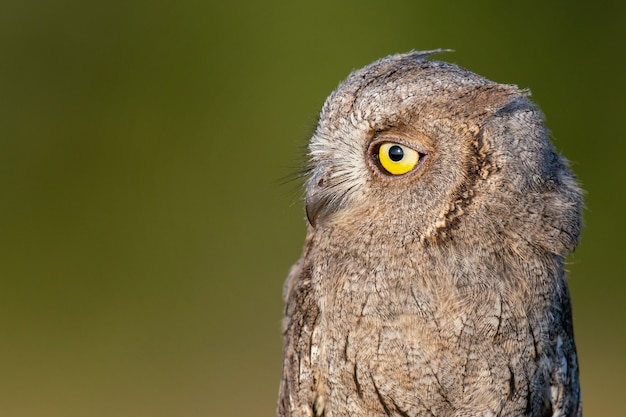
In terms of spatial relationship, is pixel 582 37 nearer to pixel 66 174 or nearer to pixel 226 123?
pixel 226 123

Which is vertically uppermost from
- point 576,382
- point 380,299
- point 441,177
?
point 441,177

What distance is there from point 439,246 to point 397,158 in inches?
11.6

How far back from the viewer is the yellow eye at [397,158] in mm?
2371

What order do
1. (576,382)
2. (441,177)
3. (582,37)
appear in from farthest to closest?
(582,37), (576,382), (441,177)

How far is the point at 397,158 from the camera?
239 cm

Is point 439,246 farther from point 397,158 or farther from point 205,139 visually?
point 205,139

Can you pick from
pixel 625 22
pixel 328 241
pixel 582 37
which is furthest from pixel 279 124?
pixel 328 241

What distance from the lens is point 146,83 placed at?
788 centimetres

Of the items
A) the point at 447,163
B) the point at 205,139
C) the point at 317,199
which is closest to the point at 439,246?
the point at 447,163

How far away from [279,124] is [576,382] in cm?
548

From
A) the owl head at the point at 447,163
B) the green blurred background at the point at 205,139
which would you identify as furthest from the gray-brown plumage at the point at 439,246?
the green blurred background at the point at 205,139

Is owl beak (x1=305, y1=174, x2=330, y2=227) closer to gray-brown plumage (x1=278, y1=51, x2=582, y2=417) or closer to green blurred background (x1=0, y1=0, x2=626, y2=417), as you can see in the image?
gray-brown plumage (x1=278, y1=51, x2=582, y2=417)

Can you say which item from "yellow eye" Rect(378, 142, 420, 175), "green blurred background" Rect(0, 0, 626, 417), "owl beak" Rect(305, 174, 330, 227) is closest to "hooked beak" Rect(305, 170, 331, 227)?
"owl beak" Rect(305, 174, 330, 227)

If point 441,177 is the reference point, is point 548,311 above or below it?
below
